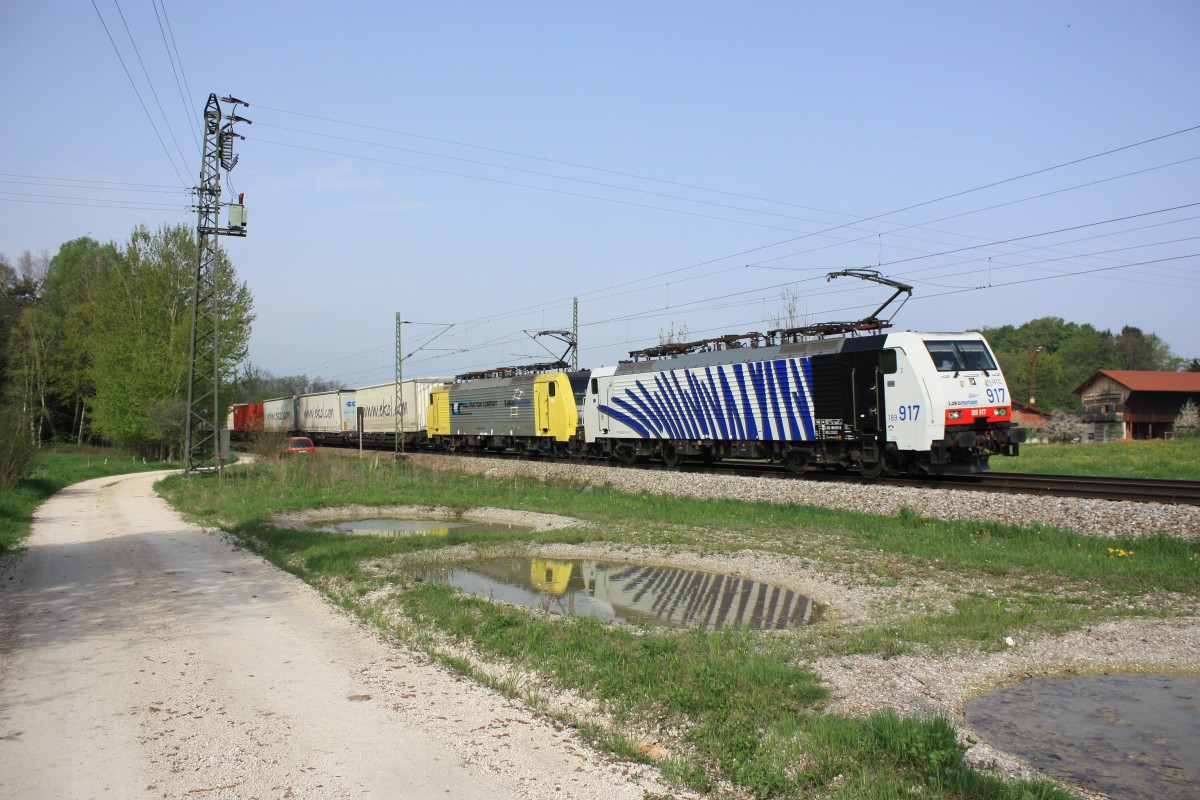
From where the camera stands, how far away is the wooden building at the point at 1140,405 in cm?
5156

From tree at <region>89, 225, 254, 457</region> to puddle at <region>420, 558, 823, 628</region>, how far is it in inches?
1137

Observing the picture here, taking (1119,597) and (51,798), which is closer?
(51,798)

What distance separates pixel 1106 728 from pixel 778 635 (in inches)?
113

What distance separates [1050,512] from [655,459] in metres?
15.7

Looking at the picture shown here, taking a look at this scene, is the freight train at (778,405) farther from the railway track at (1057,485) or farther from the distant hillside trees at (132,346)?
the distant hillside trees at (132,346)

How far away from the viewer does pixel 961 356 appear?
56.5ft

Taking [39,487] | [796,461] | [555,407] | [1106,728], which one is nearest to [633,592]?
[1106,728]

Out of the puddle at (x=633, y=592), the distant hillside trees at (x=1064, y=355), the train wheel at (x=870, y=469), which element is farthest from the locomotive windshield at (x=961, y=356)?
the distant hillside trees at (x=1064, y=355)

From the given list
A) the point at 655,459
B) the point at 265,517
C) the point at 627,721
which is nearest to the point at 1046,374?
the point at 655,459

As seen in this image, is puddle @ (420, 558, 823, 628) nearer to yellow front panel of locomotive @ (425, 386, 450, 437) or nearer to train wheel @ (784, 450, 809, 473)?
train wheel @ (784, 450, 809, 473)

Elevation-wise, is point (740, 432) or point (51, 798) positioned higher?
point (740, 432)

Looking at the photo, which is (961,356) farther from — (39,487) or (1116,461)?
(39,487)

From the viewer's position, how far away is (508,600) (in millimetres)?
10008

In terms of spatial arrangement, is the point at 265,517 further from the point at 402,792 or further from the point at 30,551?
the point at 402,792
